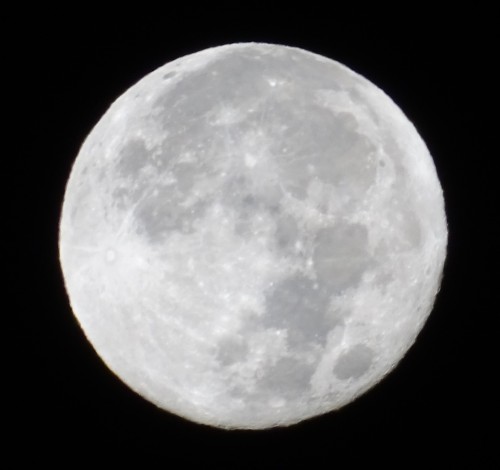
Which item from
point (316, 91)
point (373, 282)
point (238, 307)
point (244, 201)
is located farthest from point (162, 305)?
point (316, 91)

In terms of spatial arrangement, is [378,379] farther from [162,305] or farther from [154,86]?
[154,86]

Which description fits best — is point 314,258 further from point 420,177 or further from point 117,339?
point 117,339

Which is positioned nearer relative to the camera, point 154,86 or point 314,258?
point 314,258

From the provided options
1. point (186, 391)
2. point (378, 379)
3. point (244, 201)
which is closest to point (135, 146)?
point (244, 201)

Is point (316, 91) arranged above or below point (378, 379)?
above

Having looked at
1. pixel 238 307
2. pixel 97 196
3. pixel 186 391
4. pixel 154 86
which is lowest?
pixel 186 391

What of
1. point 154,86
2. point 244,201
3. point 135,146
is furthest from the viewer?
point 154,86

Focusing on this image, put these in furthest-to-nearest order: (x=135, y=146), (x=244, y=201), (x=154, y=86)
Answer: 1. (x=154, y=86)
2. (x=135, y=146)
3. (x=244, y=201)
